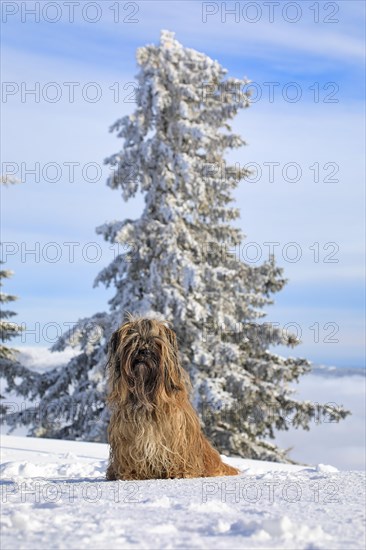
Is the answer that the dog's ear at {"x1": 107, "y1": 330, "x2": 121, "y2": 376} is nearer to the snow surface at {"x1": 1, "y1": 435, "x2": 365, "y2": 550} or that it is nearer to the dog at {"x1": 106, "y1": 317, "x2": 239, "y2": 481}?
the dog at {"x1": 106, "y1": 317, "x2": 239, "y2": 481}

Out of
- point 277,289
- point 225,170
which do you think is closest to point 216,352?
point 277,289

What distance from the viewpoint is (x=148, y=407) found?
7711mm

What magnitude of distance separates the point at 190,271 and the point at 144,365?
50.9 ft

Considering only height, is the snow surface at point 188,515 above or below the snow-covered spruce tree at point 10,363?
below

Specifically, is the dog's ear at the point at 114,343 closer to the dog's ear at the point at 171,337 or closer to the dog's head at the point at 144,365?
the dog's head at the point at 144,365

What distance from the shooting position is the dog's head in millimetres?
7633

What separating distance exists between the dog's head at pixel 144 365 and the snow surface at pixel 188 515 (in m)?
0.92

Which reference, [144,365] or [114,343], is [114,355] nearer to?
[114,343]

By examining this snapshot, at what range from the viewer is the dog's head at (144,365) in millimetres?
7633

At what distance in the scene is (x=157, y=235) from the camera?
2383 cm

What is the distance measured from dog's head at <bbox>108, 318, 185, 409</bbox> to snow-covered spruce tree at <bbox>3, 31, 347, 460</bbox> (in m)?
14.9

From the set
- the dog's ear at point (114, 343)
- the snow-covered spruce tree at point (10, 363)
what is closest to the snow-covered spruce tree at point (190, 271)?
the snow-covered spruce tree at point (10, 363)

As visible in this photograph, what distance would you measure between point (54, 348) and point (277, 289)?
801cm

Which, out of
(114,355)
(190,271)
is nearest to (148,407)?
(114,355)
